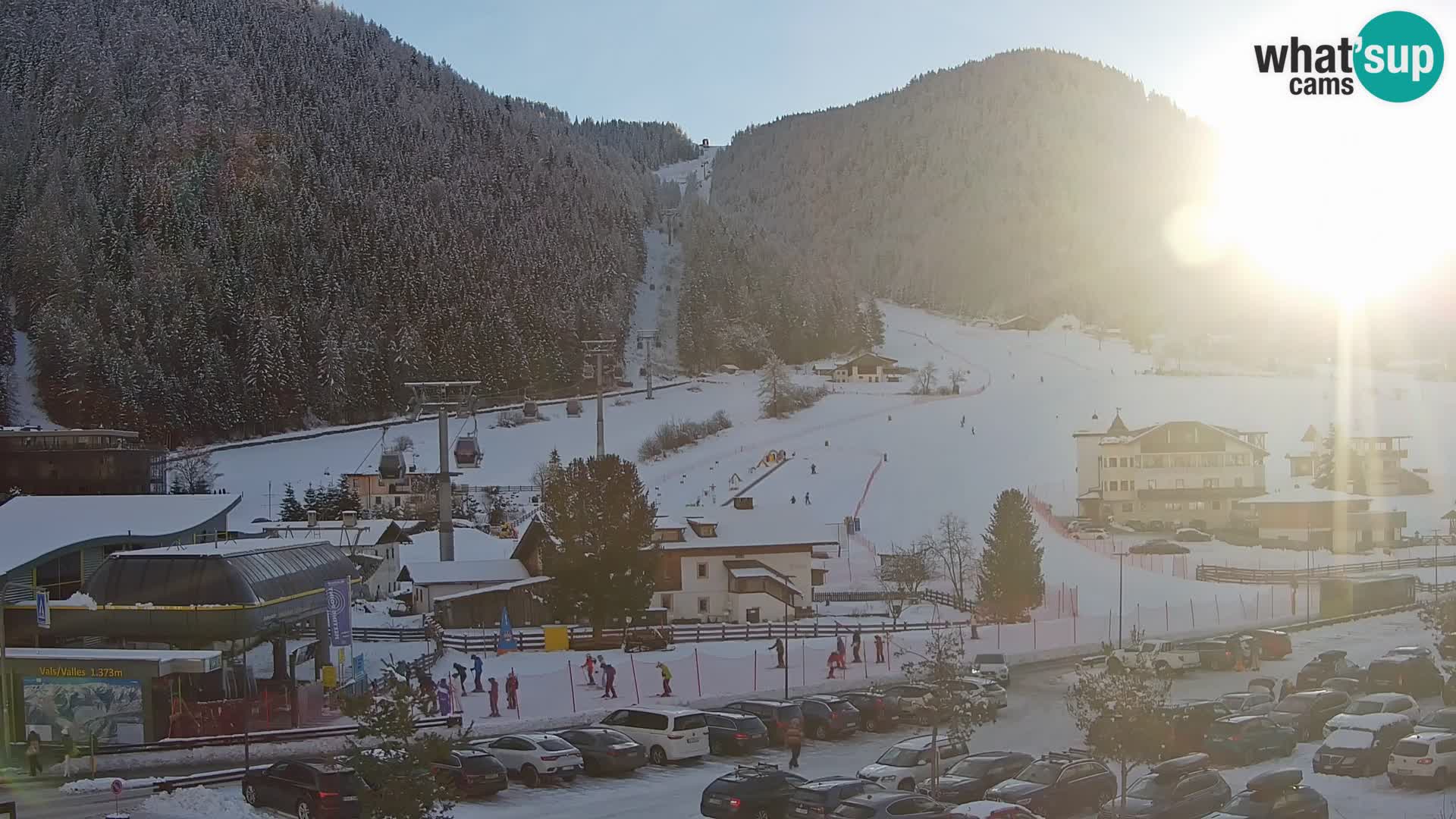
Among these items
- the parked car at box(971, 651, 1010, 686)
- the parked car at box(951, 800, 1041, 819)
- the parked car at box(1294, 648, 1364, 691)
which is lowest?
the parked car at box(971, 651, 1010, 686)

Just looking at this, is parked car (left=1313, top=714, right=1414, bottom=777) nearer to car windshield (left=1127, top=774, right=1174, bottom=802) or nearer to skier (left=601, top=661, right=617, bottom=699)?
car windshield (left=1127, top=774, right=1174, bottom=802)

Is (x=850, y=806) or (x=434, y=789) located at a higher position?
(x=434, y=789)

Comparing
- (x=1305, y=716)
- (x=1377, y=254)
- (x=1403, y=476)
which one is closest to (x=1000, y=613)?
(x=1305, y=716)

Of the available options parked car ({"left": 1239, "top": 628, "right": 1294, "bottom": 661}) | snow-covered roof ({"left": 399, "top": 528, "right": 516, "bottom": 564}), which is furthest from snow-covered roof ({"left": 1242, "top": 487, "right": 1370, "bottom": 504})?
snow-covered roof ({"left": 399, "top": 528, "right": 516, "bottom": 564})

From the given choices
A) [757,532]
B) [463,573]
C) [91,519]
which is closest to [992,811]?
[91,519]

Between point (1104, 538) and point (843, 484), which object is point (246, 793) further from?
point (843, 484)
